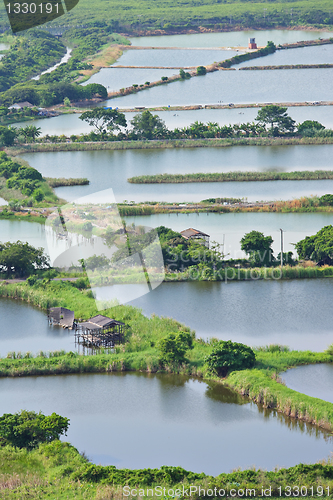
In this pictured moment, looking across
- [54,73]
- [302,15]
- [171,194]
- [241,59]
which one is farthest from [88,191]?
[302,15]

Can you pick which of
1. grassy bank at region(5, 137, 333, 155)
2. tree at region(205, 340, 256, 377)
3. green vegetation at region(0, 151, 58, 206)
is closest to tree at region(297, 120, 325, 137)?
grassy bank at region(5, 137, 333, 155)

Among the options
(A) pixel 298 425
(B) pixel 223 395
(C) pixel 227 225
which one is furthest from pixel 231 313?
(C) pixel 227 225

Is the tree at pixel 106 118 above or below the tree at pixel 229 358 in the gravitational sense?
above

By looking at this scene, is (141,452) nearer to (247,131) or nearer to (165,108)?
(247,131)

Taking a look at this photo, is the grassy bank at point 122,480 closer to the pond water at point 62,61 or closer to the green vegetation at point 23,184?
the green vegetation at point 23,184

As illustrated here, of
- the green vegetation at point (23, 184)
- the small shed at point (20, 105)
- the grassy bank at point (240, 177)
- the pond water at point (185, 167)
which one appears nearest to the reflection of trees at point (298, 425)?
the pond water at point (185, 167)

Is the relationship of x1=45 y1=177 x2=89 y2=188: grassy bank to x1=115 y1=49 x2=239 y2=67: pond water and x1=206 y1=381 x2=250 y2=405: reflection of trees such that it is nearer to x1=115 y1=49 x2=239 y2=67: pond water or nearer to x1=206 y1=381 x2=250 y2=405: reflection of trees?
x1=206 y1=381 x2=250 y2=405: reflection of trees
